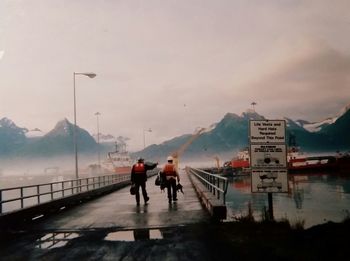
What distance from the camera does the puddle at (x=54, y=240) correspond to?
1088 cm

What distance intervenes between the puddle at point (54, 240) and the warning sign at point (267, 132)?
20.2 ft

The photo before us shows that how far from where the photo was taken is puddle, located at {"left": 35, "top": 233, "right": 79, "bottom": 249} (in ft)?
35.7

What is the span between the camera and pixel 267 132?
1374 centimetres

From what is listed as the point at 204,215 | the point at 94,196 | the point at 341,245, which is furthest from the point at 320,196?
the point at 341,245

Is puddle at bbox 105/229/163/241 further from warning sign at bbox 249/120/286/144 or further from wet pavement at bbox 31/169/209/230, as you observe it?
warning sign at bbox 249/120/286/144

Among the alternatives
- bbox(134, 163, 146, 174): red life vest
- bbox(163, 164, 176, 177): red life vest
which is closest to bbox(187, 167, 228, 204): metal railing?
bbox(163, 164, 176, 177): red life vest

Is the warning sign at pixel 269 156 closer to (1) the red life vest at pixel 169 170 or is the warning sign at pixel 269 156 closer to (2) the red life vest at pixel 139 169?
(1) the red life vest at pixel 169 170

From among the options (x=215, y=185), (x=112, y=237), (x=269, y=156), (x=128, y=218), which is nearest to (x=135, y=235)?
(x=112, y=237)

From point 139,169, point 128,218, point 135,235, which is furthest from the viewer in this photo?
point 139,169

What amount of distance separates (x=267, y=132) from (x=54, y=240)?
7.09m

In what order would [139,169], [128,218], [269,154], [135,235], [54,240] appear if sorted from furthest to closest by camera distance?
1. [139,169]
2. [128,218]
3. [269,154]
4. [135,235]
5. [54,240]

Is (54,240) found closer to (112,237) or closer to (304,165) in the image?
(112,237)

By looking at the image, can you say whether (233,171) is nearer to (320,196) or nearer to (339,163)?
(339,163)

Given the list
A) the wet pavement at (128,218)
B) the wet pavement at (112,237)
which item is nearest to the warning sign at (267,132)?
the wet pavement at (112,237)
